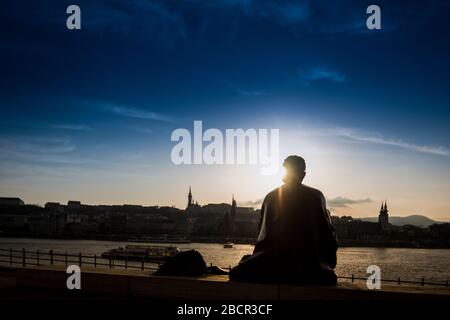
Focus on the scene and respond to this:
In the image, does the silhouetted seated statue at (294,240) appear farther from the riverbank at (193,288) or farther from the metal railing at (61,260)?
the metal railing at (61,260)

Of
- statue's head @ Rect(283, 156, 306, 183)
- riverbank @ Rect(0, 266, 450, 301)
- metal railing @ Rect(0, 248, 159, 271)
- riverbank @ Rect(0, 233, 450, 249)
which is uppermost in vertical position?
statue's head @ Rect(283, 156, 306, 183)

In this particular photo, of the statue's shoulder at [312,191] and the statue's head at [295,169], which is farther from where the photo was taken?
the statue's head at [295,169]

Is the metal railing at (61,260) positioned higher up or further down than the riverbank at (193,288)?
further down

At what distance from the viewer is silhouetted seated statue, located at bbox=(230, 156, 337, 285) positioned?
5996mm

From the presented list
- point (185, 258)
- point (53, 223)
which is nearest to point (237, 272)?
point (185, 258)

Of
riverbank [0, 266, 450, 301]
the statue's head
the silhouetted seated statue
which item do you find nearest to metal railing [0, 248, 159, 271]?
riverbank [0, 266, 450, 301]

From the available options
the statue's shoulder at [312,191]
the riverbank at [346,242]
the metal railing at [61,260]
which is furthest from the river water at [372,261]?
the statue's shoulder at [312,191]

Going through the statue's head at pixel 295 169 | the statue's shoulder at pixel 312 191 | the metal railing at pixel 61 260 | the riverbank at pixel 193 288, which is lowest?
the metal railing at pixel 61 260

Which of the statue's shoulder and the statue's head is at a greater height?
the statue's head

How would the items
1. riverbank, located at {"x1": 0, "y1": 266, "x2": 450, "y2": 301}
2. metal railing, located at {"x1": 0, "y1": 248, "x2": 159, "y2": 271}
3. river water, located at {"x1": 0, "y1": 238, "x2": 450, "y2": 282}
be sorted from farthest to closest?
1. river water, located at {"x1": 0, "y1": 238, "x2": 450, "y2": 282}
2. metal railing, located at {"x1": 0, "y1": 248, "x2": 159, "y2": 271}
3. riverbank, located at {"x1": 0, "y1": 266, "x2": 450, "y2": 301}

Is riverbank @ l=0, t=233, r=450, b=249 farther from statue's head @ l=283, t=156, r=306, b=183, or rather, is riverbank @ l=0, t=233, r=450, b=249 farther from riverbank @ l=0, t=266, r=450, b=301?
statue's head @ l=283, t=156, r=306, b=183

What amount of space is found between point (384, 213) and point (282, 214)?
190m

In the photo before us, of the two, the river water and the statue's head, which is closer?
the statue's head

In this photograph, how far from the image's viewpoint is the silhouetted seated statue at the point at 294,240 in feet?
19.7
